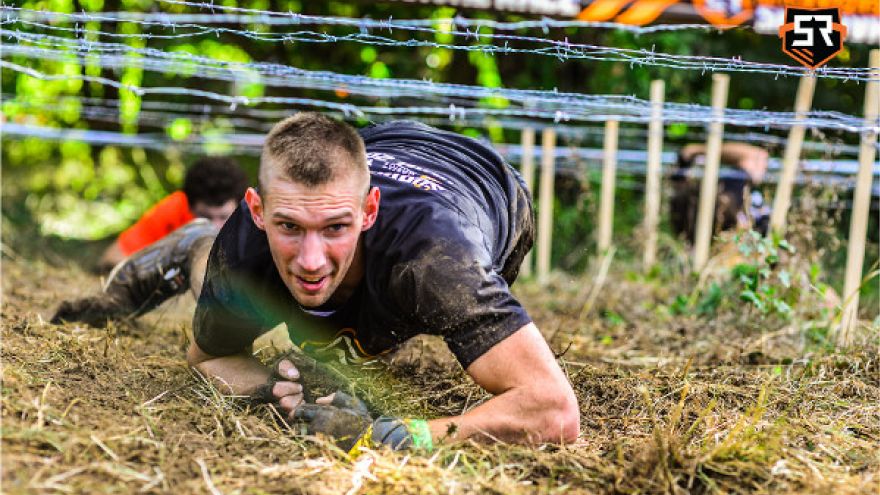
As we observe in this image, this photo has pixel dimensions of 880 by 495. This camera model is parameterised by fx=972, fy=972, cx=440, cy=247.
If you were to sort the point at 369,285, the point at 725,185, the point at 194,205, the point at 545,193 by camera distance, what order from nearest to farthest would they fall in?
the point at 369,285 → the point at 194,205 → the point at 725,185 → the point at 545,193

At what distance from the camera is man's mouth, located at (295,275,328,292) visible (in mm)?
2918

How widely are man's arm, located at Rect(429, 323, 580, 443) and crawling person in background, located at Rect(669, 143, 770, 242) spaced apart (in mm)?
4227

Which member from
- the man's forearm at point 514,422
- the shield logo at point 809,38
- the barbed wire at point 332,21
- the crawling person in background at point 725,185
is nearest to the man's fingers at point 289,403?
the man's forearm at point 514,422

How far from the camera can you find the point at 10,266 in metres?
7.09

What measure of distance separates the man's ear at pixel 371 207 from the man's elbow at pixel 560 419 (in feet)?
2.50

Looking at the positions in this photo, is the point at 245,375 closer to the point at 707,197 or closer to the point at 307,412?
the point at 307,412

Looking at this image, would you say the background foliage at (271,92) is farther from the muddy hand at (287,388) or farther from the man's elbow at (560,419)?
the man's elbow at (560,419)

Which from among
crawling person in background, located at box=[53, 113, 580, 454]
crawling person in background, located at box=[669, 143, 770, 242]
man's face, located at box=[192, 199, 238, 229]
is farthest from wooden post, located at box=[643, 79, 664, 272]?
crawling person in background, located at box=[53, 113, 580, 454]

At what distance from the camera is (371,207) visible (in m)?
2.99

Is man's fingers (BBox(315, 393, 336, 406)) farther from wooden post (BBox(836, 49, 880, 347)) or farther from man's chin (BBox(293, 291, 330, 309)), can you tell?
wooden post (BBox(836, 49, 880, 347))

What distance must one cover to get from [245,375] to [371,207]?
2.85 feet

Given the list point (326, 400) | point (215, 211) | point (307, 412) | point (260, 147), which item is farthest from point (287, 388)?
point (260, 147)

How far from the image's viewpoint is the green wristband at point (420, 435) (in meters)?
2.84

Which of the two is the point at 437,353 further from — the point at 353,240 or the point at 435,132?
the point at 353,240
